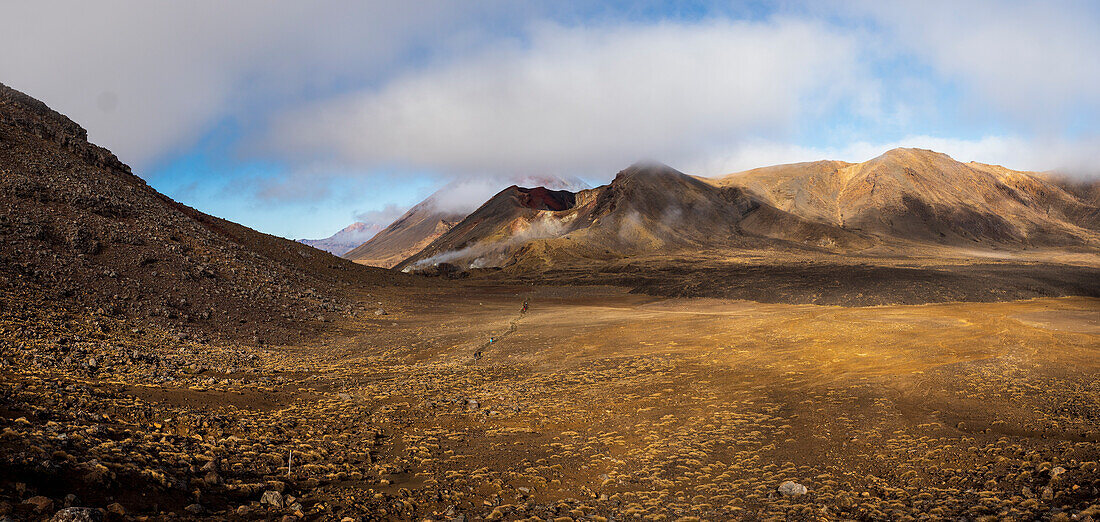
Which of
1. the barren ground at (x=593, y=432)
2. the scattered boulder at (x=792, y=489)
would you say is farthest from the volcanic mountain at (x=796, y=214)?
the scattered boulder at (x=792, y=489)

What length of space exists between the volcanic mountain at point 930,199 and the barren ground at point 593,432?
116 meters

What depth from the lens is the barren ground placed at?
5941 mm

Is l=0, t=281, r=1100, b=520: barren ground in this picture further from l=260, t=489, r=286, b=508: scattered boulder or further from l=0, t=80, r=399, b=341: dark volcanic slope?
l=0, t=80, r=399, b=341: dark volcanic slope

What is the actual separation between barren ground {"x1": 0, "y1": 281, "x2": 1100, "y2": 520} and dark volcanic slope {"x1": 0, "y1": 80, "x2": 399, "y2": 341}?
11.6 ft

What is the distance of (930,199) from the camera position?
400 ft

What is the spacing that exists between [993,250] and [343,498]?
426ft

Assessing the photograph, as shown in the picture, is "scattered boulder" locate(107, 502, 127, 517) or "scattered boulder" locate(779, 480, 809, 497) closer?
"scattered boulder" locate(107, 502, 127, 517)

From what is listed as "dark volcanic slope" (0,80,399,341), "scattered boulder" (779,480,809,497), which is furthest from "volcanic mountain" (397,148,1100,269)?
"scattered boulder" (779,480,809,497)

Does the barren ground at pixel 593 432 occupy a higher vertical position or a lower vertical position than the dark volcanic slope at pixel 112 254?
lower

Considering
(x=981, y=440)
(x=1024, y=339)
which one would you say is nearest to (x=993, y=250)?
(x=1024, y=339)

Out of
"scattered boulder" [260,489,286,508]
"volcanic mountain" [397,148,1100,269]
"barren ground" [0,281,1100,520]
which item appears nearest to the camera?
"scattered boulder" [260,489,286,508]

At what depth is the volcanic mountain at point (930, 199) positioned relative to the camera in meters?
113

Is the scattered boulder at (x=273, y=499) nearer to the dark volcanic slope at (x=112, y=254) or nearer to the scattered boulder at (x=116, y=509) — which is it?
the scattered boulder at (x=116, y=509)

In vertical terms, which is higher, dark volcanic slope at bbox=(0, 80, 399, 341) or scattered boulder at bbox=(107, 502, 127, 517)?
dark volcanic slope at bbox=(0, 80, 399, 341)
